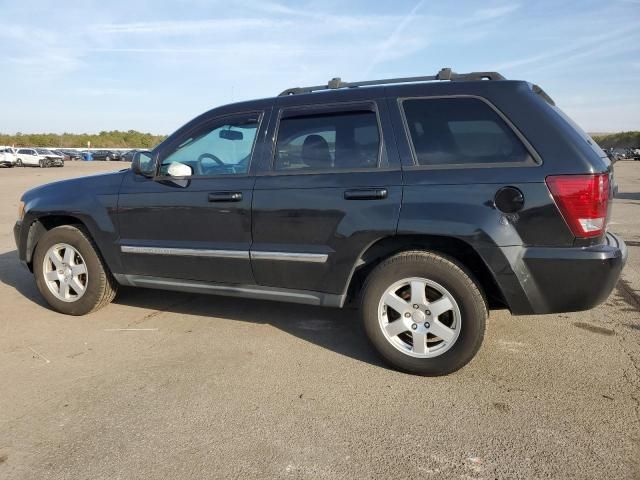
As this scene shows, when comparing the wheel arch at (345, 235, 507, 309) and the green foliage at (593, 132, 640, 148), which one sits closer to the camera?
the wheel arch at (345, 235, 507, 309)

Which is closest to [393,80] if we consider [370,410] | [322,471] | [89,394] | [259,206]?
[259,206]

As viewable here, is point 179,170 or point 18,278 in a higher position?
point 179,170

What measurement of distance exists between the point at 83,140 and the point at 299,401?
4446 inches

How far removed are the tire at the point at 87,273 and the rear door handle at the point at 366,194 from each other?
2.41m

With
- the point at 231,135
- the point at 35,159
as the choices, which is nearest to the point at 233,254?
the point at 231,135

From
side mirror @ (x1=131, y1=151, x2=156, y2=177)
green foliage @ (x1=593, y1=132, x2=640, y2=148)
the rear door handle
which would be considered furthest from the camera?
green foliage @ (x1=593, y1=132, x2=640, y2=148)

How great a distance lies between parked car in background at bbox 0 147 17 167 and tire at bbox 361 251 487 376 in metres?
44.9

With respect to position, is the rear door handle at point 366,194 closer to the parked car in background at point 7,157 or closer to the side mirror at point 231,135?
the side mirror at point 231,135

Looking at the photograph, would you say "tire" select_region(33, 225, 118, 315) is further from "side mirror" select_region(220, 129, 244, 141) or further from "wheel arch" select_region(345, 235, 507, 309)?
"wheel arch" select_region(345, 235, 507, 309)

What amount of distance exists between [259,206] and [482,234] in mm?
1528

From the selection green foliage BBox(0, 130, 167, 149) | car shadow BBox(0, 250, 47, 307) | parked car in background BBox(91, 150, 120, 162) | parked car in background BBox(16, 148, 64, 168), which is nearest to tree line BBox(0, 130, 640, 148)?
green foliage BBox(0, 130, 167, 149)

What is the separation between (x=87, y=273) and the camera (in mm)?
4160

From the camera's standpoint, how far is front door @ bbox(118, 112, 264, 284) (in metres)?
3.50

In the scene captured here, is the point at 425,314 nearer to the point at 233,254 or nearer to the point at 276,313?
the point at 233,254
